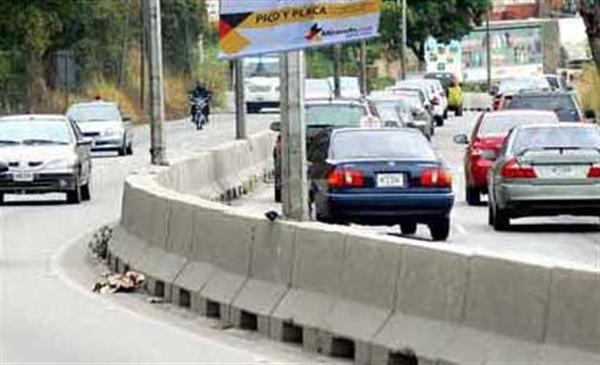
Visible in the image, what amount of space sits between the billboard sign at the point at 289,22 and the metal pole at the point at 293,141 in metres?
0.29

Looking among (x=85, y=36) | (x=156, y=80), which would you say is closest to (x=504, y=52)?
(x=85, y=36)

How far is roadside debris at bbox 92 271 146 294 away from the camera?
63.6 ft

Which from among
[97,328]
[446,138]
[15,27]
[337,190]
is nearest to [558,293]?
[97,328]

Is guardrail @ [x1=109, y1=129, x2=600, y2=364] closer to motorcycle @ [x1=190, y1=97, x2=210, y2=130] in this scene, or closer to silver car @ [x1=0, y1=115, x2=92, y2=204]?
silver car @ [x1=0, y1=115, x2=92, y2=204]

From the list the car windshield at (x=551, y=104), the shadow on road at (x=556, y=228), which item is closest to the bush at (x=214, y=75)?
the car windshield at (x=551, y=104)

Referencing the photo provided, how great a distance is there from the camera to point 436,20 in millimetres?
99000

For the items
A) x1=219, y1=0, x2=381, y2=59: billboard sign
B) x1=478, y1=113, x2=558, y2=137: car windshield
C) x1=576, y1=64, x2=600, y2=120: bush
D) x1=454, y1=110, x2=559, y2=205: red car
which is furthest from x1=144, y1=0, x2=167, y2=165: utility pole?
x1=576, y1=64, x2=600, y2=120: bush

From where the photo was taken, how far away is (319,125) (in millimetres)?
32469

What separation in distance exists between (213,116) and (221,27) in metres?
66.6

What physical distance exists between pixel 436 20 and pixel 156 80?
67992 mm

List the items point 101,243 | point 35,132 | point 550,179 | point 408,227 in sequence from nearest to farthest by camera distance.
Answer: point 101,243 < point 408,227 < point 550,179 < point 35,132

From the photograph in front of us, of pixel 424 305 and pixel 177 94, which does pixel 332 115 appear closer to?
pixel 424 305

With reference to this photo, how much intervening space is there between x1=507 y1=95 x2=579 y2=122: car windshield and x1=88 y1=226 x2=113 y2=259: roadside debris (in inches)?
595

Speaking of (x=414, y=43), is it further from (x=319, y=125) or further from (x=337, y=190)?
(x=337, y=190)
